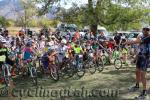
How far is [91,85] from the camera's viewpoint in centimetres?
1395

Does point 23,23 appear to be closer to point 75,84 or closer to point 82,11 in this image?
point 82,11

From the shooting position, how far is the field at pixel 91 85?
38.8 ft

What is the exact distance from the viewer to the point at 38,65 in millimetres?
15859

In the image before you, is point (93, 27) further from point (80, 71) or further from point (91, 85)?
point (91, 85)

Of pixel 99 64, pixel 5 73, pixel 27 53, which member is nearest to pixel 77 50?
pixel 99 64

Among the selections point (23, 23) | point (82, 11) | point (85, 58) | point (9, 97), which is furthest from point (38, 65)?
point (23, 23)

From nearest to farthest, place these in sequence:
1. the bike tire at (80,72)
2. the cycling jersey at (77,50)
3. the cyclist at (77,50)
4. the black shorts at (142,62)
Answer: the black shorts at (142,62) → the bike tire at (80,72) → the cyclist at (77,50) → the cycling jersey at (77,50)

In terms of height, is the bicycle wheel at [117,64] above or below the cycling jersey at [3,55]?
below

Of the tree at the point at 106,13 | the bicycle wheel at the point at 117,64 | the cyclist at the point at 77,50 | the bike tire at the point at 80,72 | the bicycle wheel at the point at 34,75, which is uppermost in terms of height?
the tree at the point at 106,13

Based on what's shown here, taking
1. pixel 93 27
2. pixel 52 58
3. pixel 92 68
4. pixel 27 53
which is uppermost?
pixel 93 27

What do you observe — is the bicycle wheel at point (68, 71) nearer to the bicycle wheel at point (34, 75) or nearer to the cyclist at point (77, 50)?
the cyclist at point (77, 50)

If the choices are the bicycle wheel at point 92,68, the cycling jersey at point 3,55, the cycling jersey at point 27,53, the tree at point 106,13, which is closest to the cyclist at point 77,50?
the bicycle wheel at point 92,68

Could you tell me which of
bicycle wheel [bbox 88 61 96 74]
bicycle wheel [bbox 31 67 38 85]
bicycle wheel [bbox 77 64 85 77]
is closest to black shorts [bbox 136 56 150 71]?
bicycle wheel [bbox 31 67 38 85]

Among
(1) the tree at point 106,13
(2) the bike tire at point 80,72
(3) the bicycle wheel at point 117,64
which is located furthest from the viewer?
(1) the tree at point 106,13
